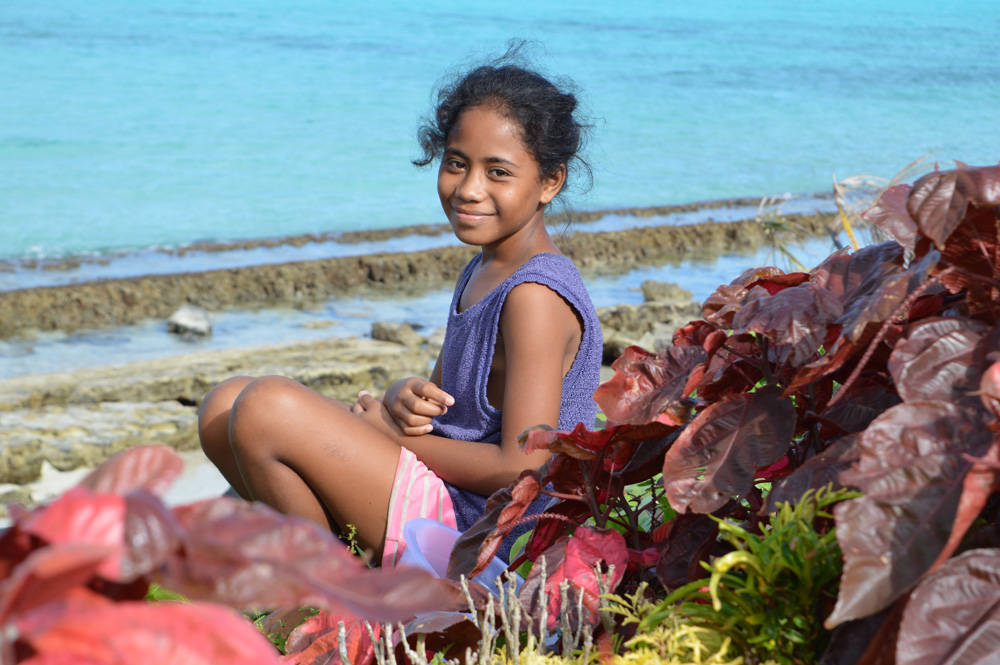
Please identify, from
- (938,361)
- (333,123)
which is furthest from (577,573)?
(333,123)

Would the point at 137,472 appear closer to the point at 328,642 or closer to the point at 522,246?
the point at 328,642

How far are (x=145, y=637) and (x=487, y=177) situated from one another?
6.40 feet

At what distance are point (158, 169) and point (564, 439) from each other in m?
13.6

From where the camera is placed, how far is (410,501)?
2109 mm

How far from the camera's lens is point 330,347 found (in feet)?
19.8

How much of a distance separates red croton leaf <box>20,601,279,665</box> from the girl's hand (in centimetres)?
161

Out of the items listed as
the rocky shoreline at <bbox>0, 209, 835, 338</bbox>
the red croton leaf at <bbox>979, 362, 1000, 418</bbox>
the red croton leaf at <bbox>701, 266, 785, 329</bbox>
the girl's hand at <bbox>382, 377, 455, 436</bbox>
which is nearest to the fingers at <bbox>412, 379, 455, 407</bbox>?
the girl's hand at <bbox>382, 377, 455, 436</bbox>

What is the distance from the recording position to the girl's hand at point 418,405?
7.13 ft

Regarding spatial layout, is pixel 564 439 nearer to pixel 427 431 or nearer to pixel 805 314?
pixel 805 314

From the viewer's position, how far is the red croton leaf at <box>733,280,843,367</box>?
102cm

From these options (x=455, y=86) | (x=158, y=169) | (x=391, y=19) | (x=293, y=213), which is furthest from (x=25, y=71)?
(x=455, y=86)

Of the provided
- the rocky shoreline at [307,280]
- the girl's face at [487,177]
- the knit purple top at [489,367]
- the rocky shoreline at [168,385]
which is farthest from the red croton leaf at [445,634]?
the rocky shoreline at [307,280]

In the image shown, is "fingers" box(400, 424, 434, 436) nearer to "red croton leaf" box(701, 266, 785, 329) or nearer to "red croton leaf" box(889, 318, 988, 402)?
"red croton leaf" box(701, 266, 785, 329)

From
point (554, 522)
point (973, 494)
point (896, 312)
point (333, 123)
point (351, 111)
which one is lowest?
point (333, 123)
